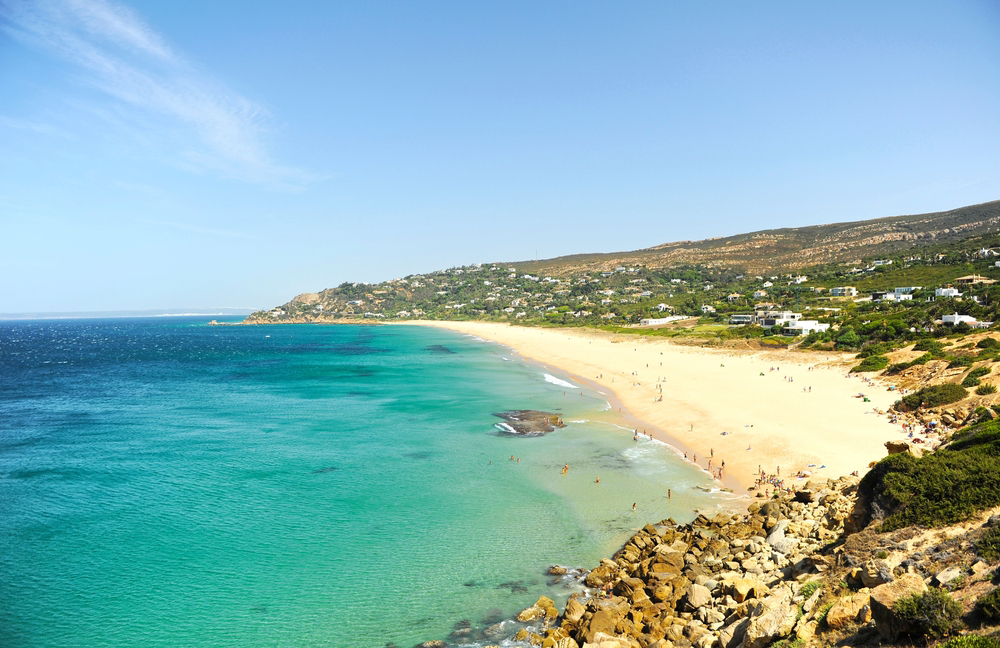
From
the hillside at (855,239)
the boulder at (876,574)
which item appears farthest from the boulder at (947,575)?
the hillside at (855,239)

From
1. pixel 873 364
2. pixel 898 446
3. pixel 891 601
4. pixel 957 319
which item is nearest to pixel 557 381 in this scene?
pixel 873 364

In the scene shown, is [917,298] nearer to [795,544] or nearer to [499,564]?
[795,544]

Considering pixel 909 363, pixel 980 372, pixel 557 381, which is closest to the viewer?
pixel 980 372

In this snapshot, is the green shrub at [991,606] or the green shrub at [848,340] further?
the green shrub at [848,340]

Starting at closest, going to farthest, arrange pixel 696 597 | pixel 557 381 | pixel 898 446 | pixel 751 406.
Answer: pixel 696 597 → pixel 898 446 → pixel 751 406 → pixel 557 381

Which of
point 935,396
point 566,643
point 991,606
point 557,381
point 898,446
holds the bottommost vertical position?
point 557,381

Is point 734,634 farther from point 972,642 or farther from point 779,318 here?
point 779,318

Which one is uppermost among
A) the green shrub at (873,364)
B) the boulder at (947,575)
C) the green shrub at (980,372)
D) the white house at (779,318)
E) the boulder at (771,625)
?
the boulder at (947,575)

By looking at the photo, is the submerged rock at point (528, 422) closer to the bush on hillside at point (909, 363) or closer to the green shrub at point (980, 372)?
the green shrub at point (980, 372)
